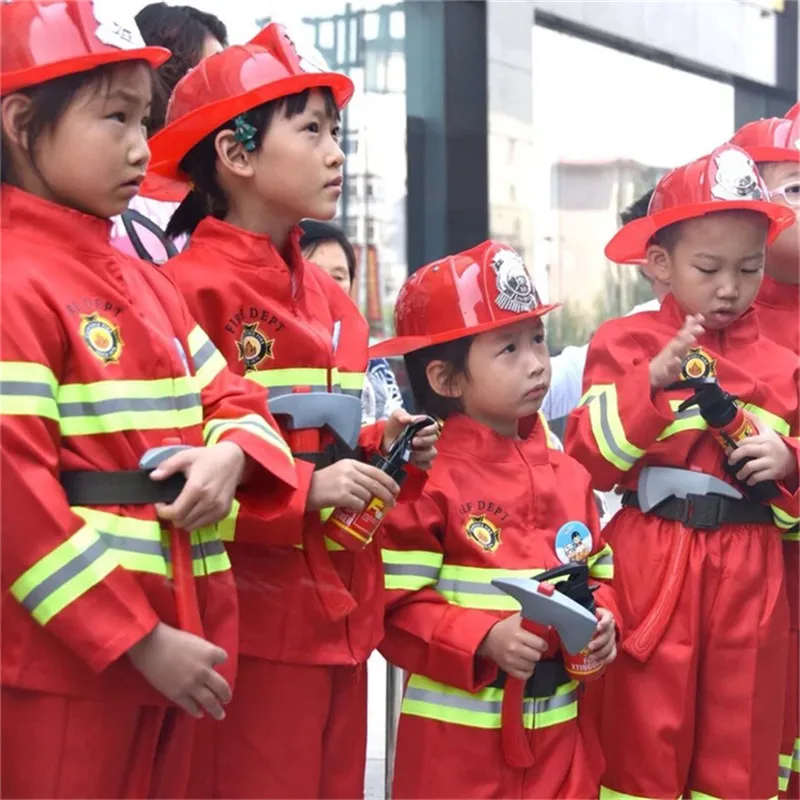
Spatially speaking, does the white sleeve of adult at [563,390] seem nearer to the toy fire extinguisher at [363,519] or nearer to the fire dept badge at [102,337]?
the toy fire extinguisher at [363,519]

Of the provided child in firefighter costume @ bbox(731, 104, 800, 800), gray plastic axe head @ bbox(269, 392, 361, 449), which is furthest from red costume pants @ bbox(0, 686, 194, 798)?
child in firefighter costume @ bbox(731, 104, 800, 800)

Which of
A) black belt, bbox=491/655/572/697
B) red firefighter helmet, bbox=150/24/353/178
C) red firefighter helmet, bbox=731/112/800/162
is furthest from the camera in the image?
red firefighter helmet, bbox=731/112/800/162

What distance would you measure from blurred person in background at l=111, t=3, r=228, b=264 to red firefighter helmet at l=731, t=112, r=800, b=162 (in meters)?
1.34

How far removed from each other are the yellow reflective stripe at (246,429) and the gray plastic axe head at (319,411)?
0.23 meters

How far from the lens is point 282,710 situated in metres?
2.44

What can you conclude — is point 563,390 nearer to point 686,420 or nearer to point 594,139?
point 686,420

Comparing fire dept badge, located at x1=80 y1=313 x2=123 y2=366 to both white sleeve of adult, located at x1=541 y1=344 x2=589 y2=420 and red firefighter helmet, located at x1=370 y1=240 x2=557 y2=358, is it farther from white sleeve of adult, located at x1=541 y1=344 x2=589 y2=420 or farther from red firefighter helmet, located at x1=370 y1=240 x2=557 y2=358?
white sleeve of adult, located at x1=541 y1=344 x2=589 y2=420

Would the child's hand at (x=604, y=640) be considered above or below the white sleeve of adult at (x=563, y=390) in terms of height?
below

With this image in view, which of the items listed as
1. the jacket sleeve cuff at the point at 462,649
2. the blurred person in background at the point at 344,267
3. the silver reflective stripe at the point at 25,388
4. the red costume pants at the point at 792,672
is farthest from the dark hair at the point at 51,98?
the red costume pants at the point at 792,672

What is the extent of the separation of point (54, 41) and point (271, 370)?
69 cm

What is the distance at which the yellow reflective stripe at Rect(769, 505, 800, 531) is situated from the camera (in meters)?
3.12

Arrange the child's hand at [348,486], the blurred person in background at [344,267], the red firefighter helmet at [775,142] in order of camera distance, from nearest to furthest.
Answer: the child's hand at [348,486] < the red firefighter helmet at [775,142] < the blurred person in background at [344,267]

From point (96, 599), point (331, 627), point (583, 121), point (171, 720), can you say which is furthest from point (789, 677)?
point (583, 121)

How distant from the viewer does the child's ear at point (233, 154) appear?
253 centimetres
